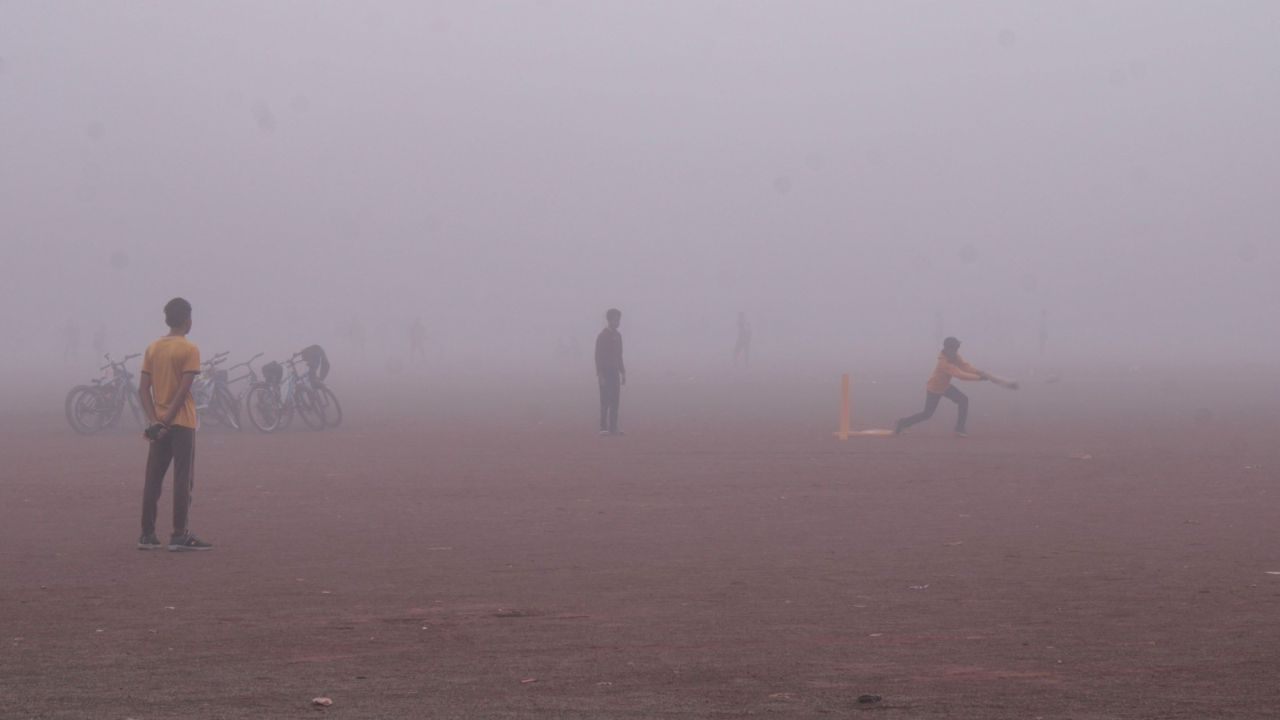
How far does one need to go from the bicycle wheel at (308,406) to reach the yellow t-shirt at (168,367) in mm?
14695

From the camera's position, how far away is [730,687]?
662 centimetres

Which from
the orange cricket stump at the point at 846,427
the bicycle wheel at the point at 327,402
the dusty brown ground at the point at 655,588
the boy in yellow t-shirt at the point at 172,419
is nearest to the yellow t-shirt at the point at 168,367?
the boy in yellow t-shirt at the point at 172,419

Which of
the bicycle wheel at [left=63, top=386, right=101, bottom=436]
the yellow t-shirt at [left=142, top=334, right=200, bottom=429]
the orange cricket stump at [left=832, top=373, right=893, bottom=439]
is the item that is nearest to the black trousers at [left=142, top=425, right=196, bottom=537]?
the yellow t-shirt at [left=142, top=334, right=200, bottom=429]

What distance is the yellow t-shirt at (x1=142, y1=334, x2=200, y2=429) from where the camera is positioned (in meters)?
11.3

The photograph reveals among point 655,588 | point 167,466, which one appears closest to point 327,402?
point 167,466

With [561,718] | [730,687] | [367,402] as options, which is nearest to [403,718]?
[561,718]

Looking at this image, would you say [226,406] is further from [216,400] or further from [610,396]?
[610,396]

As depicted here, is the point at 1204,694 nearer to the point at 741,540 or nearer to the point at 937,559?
the point at 937,559

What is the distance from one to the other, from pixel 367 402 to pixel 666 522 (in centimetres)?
2660

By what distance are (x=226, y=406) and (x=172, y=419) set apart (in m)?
15.6

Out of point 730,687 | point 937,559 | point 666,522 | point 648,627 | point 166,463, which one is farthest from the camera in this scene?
point 666,522

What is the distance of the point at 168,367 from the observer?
37.2ft

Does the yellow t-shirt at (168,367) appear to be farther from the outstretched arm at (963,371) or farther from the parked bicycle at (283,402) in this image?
the outstretched arm at (963,371)

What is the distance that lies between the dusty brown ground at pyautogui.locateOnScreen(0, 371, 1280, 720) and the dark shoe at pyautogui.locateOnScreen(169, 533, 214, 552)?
10.2 inches
